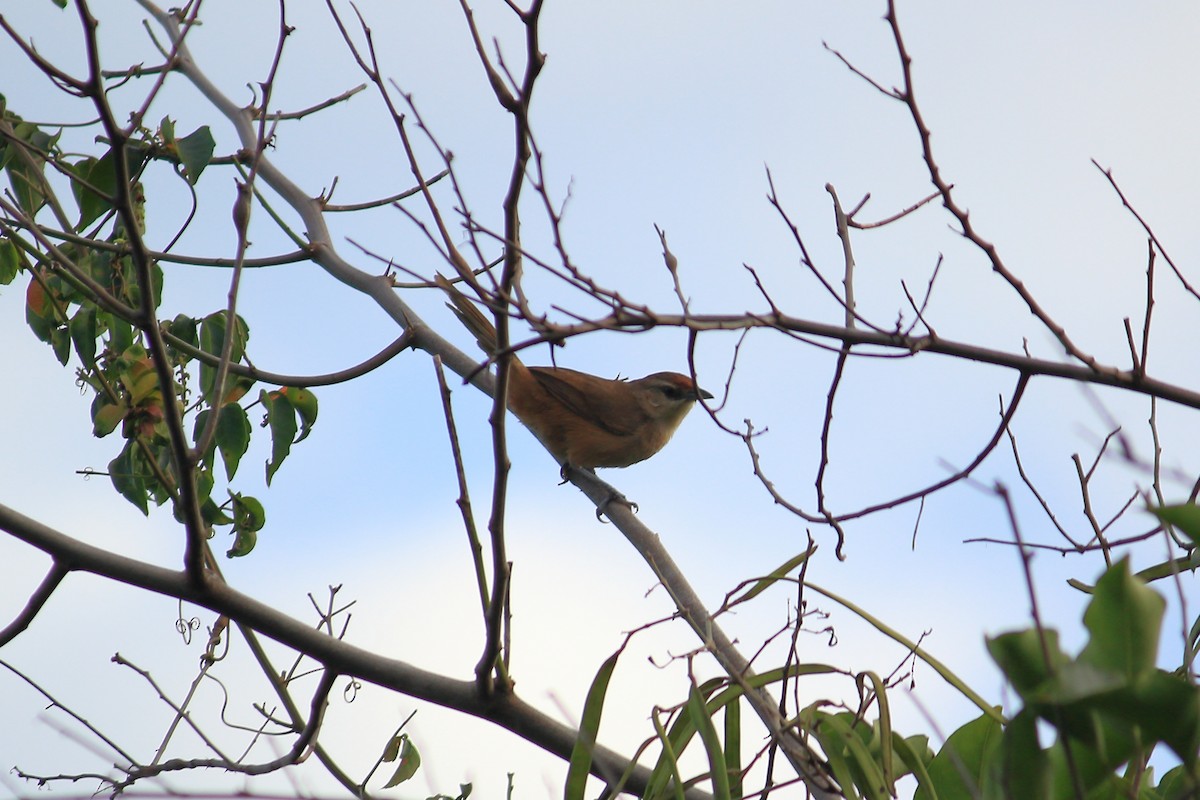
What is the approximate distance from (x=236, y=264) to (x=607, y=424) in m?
4.40

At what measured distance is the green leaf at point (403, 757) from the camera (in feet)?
12.8

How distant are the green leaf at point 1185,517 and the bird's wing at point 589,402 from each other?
582 centimetres

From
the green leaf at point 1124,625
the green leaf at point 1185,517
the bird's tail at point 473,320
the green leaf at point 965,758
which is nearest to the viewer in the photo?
the green leaf at point 1124,625

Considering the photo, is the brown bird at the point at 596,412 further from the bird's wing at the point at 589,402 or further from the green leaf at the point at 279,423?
the green leaf at the point at 279,423

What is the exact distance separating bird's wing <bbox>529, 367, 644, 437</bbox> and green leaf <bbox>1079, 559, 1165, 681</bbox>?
594 centimetres

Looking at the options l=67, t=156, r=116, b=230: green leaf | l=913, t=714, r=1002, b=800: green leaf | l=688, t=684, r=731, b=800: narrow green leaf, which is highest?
l=67, t=156, r=116, b=230: green leaf

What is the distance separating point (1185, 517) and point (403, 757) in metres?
3.22

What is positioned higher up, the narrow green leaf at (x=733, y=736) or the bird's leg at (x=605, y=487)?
the bird's leg at (x=605, y=487)

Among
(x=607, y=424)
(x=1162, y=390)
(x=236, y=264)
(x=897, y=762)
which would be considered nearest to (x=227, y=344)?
(x=236, y=264)

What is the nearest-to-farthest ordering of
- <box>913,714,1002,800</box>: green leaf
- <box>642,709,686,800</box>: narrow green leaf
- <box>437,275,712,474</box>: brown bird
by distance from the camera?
1. <box>913,714,1002,800</box>: green leaf
2. <box>642,709,686,800</box>: narrow green leaf
3. <box>437,275,712,474</box>: brown bird

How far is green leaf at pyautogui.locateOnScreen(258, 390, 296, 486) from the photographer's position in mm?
4211

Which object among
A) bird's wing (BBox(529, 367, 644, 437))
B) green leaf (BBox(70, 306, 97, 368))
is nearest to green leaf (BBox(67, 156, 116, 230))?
green leaf (BBox(70, 306, 97, 368))

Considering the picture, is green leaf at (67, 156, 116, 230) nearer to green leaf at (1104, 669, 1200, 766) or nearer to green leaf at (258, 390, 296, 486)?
green leaf at (258, 390, 296, 486)

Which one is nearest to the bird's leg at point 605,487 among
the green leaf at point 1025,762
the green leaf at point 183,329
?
the green leaf at point 183,329
